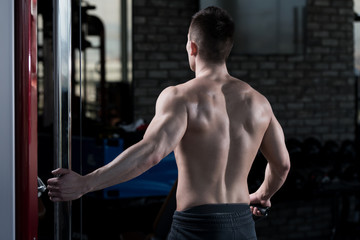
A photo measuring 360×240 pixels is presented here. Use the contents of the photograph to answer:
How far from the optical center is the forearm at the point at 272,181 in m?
1.46

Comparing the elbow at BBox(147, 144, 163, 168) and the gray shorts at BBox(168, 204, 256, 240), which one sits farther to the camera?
the gray shorts at BBox(168, 204, 256, 240)

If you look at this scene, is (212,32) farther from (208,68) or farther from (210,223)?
(210,223)

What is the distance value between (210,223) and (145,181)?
6.72ft

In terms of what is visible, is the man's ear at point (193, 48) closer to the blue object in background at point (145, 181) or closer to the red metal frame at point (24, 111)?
the red metal frame at point (24, 111)

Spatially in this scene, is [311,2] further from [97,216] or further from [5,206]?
[5,206]

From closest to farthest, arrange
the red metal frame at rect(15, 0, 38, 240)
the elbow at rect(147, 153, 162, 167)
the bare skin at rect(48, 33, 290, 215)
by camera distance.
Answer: the red metal frame at rect(15, 0, 38, 240)
the elbow at rect(147, 153, 162, 167)
the bare skin at rect(48, 33, 290, 215)

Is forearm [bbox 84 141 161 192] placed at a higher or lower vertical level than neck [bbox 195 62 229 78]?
lower

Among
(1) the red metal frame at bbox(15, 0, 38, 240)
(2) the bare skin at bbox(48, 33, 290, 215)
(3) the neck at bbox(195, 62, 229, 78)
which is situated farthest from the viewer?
(3) the neck at bbox(195, 62, 229, 78)

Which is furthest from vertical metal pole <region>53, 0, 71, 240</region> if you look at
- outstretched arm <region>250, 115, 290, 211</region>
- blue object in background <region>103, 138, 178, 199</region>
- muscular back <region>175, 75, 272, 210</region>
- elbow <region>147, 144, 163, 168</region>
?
blue object in background <region>103, 138, 178, 199</region>

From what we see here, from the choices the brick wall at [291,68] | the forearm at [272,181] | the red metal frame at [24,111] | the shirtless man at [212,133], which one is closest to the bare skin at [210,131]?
the shirtless man at [212,133]

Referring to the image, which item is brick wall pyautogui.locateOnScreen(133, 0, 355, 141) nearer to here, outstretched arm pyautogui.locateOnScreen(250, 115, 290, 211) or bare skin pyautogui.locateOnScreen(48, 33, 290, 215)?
outstretched arm pyautogui.locateOnScreen(250, 115, 290, 211)

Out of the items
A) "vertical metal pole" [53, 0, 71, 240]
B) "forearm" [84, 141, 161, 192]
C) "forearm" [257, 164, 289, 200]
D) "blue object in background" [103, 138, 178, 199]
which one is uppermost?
"vertical metal pole" [53, 0, 71, 240]

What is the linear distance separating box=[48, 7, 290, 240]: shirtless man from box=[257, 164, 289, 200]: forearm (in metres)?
0.15

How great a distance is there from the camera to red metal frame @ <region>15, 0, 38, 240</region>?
3.11 ft
